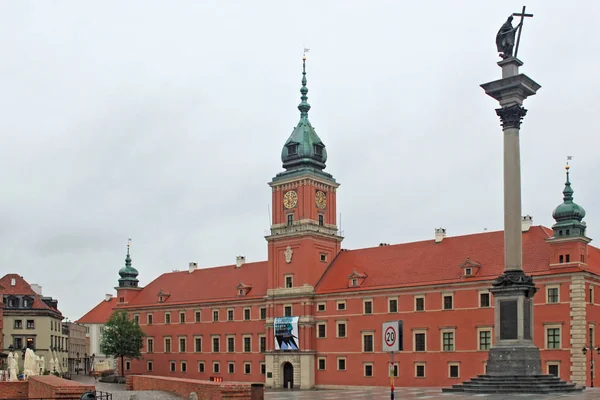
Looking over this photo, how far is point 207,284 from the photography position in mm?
89125

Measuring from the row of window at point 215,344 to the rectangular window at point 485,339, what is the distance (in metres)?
23.7

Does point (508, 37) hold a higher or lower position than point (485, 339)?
higher

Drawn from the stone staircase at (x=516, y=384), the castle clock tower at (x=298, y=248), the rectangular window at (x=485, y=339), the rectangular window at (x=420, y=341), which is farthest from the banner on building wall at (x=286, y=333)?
the stone staircase at (x=516, y=384)

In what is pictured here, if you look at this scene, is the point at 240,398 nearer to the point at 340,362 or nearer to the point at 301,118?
the point at 340,362

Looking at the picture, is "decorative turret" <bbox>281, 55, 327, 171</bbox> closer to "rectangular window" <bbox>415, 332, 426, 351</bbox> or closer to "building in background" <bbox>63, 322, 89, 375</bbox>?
"rectangular window" <bbox>415, 332, 426, 351</bbox>

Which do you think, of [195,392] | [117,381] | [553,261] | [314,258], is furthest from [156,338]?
[195,392]

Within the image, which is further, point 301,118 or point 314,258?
point 301,118

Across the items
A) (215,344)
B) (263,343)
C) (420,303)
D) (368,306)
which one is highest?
(420,303)

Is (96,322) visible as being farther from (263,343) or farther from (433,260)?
(433,260)

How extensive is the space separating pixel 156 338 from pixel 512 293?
6196 centimetres

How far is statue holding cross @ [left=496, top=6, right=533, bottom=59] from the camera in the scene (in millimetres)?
38719

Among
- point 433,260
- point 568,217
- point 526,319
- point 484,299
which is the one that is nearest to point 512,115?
point 526,319

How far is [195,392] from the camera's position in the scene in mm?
32312

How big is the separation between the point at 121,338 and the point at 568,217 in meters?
50.1
